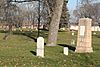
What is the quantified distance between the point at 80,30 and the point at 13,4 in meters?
13.8

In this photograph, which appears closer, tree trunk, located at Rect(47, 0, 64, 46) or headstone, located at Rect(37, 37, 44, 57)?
headstone, located at Rect(37, 37, 44, 57)

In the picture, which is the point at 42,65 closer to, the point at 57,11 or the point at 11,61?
the point at 11,61

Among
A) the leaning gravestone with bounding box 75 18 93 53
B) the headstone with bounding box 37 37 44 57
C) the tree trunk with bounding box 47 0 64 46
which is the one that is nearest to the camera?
the headstone with bounding box 37 37 44 57

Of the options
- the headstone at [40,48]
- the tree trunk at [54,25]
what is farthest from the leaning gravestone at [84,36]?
the tree trunk at [54,25]

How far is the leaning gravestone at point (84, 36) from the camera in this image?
18.4 meters

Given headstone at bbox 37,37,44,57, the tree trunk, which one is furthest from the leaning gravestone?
the tree trunk

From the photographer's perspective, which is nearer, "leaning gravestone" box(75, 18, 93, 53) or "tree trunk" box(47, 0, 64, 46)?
"leaning gravestone" box(75, 18, 93, 53)

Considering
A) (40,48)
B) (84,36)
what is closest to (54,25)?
(84,36)

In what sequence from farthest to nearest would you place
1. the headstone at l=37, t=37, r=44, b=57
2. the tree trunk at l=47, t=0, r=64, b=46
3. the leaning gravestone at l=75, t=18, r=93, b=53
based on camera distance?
the tree trunk at l=47, t=0, r=64, b=46 < the leaning gravestone at l=75, t=18, r=93, b=53 < the headstone at l=37, t=37, r=44, b=57

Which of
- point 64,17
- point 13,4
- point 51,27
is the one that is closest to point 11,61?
point 51,27

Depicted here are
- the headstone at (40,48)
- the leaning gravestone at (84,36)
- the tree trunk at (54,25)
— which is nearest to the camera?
the headstone at (40,48)

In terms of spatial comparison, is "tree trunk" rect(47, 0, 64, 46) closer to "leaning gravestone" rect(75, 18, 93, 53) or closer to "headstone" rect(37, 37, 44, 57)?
"leaning gravestone" rect(75, 18, 93, 53)

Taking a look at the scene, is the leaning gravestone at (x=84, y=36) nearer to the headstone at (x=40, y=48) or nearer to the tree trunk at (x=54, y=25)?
the headstone at (x=40, y=48)

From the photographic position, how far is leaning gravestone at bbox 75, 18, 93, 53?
18375 mm
